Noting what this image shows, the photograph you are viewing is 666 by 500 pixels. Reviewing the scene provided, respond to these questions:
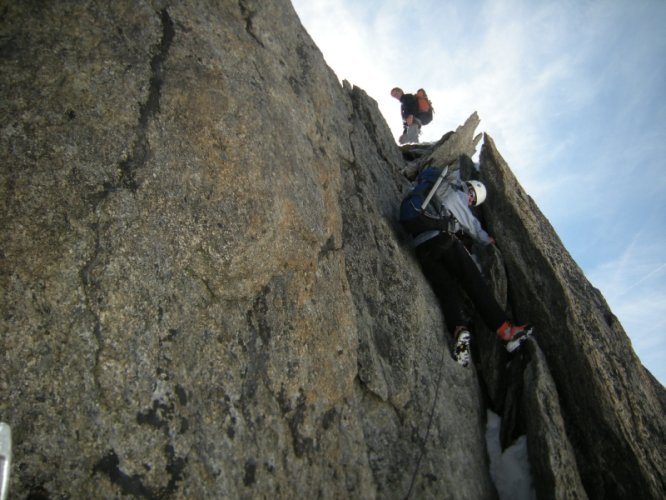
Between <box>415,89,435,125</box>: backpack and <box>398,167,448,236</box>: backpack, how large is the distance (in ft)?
33.1

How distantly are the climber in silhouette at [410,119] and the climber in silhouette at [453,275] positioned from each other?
9491 millimetres

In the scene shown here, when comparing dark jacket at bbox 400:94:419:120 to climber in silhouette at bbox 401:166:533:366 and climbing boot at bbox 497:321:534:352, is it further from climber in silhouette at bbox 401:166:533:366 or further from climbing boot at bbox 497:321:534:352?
climbing boot at bbox 497:321:534:352

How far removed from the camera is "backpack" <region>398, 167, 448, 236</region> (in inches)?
333

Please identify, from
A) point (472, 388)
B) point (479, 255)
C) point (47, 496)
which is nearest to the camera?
point (47, 496)

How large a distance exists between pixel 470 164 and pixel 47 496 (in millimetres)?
11792

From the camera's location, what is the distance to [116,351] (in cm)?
381

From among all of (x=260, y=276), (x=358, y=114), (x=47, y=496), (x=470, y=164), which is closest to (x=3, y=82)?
(x=260, y=276)

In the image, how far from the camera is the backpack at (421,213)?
27.8ft

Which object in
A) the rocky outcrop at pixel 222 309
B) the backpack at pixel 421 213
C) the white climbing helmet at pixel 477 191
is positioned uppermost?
the white climbing helmet at pixel 477 191

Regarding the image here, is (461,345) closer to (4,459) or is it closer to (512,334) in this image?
(512,334)

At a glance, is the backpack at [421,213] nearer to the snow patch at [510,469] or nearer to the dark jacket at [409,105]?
the snow patch at [510,469]

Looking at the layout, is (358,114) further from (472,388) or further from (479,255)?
(472,388)

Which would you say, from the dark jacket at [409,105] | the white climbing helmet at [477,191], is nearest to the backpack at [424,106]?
the dark jacket at [409,105]

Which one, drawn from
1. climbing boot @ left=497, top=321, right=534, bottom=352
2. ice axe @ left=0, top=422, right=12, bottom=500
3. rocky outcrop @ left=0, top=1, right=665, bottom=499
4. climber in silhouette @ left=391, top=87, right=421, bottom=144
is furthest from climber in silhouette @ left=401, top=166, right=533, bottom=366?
climber in silhouette @ left=391, top=87, right=421, bottom=144
